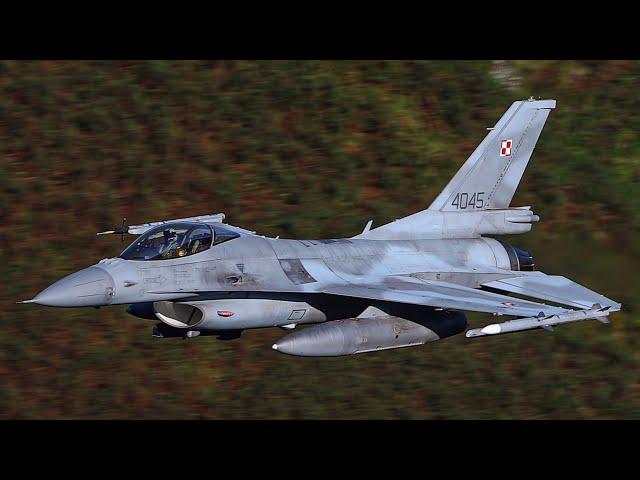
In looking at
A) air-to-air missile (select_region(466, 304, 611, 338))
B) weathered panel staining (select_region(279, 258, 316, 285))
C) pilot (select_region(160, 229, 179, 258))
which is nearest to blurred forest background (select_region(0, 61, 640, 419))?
weathered panel staining (select_region(279, 258, 316, 285))

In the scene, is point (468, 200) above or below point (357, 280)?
above

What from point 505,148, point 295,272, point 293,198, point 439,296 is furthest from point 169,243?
point 293,198

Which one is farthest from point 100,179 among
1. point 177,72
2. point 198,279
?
point 198,279

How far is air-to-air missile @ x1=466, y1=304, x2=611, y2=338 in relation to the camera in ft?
51.4

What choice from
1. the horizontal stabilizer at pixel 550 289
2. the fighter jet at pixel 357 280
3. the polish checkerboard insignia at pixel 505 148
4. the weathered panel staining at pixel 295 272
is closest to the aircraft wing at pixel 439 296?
the fighter jet at pixel 357 280

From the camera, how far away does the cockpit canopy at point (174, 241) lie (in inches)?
657

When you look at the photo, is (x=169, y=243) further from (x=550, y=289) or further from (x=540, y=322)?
(x=550, y=289)

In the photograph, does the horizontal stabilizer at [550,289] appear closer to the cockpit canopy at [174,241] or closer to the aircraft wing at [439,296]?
the aircraft wing at [439,296]

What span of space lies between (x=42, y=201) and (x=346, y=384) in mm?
7006

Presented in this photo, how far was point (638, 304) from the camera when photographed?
23734 millimetres

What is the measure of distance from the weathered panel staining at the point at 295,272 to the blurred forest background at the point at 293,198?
444 centimetres

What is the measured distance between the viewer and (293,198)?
2455 cm

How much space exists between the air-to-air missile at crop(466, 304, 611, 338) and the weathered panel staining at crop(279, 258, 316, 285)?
8.81 feet

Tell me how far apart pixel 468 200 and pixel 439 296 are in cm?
309
